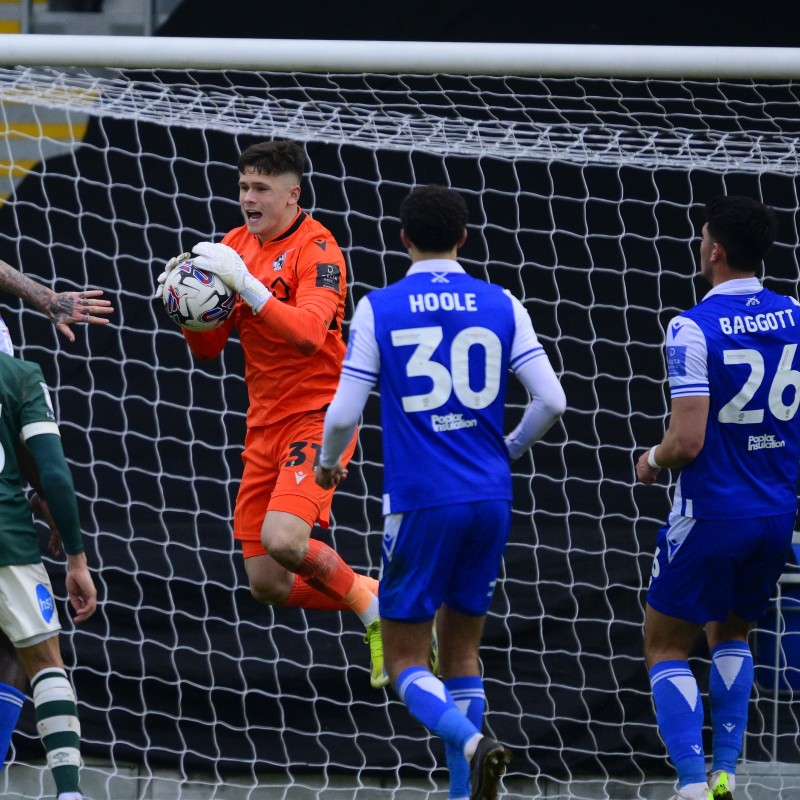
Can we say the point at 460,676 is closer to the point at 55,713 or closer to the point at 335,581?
the point at 335,581

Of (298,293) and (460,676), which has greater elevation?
(298,293)

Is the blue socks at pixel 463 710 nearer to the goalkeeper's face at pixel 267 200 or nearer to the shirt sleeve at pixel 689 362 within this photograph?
the shirt sleeve at pixel 689 362

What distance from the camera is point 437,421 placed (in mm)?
3727

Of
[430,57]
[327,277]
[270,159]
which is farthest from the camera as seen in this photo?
[430,57]

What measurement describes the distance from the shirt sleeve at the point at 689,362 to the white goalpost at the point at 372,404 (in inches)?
59.9

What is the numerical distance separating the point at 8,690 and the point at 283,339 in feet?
4.81

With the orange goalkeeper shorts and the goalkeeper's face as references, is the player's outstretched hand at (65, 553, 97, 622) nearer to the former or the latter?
the orange goalkeeper shorts

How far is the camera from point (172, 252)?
6297 mm

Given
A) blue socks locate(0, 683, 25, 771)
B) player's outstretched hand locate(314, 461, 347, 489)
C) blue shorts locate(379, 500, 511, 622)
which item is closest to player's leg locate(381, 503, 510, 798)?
blue shorts locate(379, 500, 511, 622)

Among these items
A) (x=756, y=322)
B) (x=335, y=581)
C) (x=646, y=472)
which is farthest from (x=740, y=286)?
(x=335, y=581)

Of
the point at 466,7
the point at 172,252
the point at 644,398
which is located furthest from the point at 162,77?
the point at 644,398

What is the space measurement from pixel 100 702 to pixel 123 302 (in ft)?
6.09

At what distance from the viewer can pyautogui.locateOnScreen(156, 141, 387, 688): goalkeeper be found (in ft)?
15.1

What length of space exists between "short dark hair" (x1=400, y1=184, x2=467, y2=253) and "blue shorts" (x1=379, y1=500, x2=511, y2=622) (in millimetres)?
771
